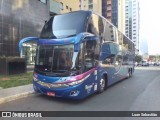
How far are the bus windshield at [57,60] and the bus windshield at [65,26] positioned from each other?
0.60m

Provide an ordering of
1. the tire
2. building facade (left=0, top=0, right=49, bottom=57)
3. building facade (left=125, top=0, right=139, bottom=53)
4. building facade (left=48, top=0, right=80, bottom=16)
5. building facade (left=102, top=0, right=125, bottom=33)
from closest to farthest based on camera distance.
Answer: the tire, building facade (left=0, top=0, right=49, bottom=57), building facade (left=48, top=0, right=80, bottom=16), building facade (left=102, top=0, right=125, bottom=33), building facade (left=125, top=0, right=139, bottom=53)

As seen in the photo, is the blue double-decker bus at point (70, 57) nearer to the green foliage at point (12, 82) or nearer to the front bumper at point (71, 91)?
the front bumper at point (71, 91)

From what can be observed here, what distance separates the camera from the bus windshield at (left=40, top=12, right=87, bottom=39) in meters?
9.48

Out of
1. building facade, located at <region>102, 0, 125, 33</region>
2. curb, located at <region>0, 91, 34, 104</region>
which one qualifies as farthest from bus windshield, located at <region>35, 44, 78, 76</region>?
building facade, located at <region>102, 0, 125, 33</region>

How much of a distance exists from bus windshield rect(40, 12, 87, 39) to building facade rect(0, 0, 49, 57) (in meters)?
15.7

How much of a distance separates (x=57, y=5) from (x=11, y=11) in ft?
37.5

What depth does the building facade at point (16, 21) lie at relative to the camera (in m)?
24.6

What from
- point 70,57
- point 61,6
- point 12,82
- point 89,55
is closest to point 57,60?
point 70,57

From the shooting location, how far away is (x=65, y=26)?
971 centimetres

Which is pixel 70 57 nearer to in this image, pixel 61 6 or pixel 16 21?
pixel 16 21

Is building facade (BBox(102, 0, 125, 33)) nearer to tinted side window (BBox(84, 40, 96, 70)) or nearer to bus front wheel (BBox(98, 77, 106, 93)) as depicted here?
bus front wheel (BBox(98, 77, 106, 93))

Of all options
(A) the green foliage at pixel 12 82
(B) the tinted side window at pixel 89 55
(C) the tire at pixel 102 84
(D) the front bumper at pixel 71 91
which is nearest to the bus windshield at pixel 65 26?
(B) the tinted side window at pixel 89 55

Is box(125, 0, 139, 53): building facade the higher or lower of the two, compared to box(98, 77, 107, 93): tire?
higher

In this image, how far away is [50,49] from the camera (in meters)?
9.32
